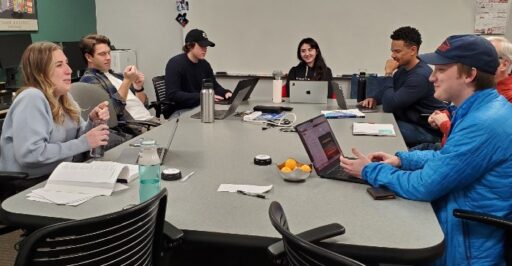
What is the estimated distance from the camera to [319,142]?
1923 mm

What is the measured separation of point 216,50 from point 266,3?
2.71 feet

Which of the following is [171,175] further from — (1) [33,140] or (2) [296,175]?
(1) [33,140]

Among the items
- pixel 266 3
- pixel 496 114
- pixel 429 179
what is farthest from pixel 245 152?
pixel 266 3

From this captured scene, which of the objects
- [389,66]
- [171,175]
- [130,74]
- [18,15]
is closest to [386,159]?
[171,175]

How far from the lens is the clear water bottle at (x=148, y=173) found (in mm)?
1549

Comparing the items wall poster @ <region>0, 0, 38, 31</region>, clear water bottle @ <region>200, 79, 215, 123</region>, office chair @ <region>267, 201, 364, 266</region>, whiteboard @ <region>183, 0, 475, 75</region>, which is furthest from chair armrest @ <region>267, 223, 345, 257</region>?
wall poster @ <region>0, 0, 38, 31</region>

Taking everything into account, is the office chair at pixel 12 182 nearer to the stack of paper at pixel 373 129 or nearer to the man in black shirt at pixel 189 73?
the stack of paper at pixel 373 129

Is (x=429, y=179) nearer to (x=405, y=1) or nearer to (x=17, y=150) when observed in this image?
(x=17, y=150)

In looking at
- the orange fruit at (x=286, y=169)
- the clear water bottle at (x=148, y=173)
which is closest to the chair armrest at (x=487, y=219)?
the orange fruit at (x=286, y=169)

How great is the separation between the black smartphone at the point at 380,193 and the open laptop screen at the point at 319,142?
0.28 m

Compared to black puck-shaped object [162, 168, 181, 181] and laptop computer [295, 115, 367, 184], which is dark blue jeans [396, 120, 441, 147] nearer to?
laptop computer [295, 115, 367, 184]

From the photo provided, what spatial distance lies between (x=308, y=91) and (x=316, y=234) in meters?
2.68

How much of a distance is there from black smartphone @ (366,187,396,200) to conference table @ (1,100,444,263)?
0.02 m

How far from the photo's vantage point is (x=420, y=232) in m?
1.36
